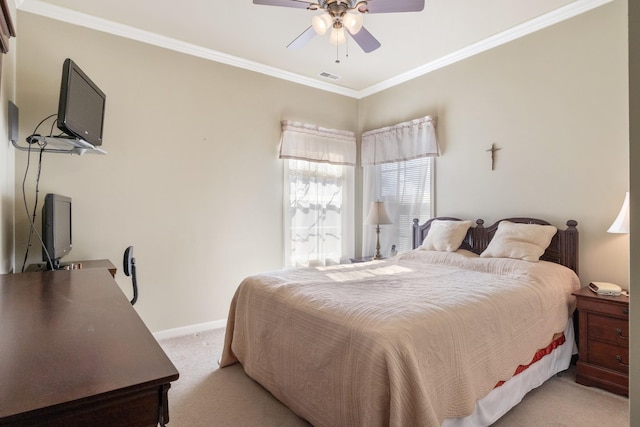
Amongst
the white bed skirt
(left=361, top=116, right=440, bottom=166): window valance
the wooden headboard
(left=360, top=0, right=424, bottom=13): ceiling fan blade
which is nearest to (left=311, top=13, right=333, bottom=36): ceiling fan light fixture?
(left=360, top=0, right=424, bottom=13): ceiling fan blade

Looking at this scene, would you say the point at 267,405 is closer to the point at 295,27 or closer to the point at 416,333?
the point at 416,333

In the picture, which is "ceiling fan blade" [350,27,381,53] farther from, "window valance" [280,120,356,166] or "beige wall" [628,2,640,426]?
"beige wall" [628,2,640,426]

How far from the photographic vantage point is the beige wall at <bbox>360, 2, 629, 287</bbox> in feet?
8.93

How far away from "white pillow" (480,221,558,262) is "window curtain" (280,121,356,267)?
209 cm

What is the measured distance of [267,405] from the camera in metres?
2.28

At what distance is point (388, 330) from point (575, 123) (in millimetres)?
2608

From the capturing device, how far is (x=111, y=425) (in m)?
0.75

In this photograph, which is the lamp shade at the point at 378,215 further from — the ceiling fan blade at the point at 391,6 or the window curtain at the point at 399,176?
the ceiling fan blade at the point at 391,6

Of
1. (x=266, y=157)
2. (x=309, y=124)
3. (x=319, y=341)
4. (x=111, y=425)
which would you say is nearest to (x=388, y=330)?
(x=319, y=341)

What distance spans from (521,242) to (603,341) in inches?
34.9

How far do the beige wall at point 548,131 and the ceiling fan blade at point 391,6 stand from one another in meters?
1.58

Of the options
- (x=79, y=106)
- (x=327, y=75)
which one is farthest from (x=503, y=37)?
(x=79, y=106)

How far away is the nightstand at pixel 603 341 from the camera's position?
234 centimetres

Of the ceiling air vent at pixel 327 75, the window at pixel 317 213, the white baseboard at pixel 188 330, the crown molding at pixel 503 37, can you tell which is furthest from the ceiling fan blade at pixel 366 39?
the white baseboard at pixel 188 330
